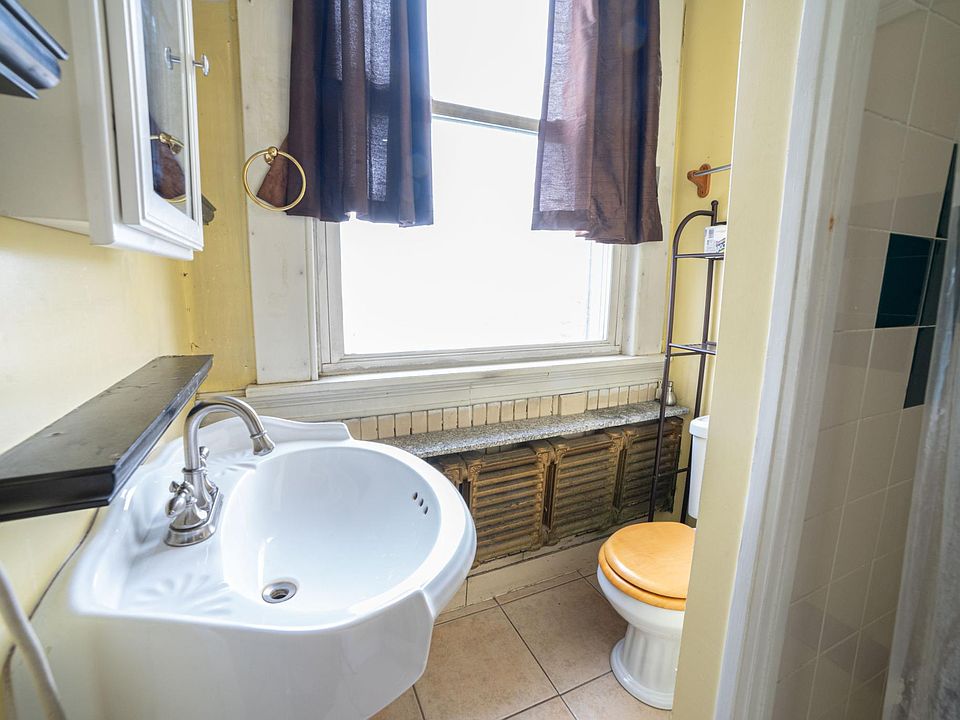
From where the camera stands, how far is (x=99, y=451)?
46cm

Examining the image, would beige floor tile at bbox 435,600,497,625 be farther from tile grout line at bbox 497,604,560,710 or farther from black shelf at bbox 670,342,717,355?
black shelf at bbox 670,342,717,355

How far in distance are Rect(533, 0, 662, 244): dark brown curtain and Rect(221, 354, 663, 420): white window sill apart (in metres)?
0.54

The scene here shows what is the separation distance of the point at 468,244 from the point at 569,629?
1499 millimetres

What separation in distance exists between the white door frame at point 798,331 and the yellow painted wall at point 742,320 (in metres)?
0.03

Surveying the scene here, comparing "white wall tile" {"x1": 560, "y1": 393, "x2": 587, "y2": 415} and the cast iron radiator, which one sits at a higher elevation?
"white wall tile" {"x1": 560, "y1": 393, "x2": 587, "y2": 415}

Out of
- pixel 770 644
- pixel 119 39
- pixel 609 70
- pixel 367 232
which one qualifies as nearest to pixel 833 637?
pixel 770 644

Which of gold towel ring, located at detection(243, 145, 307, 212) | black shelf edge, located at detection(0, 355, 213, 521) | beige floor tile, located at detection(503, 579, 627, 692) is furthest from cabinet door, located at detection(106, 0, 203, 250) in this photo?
beige floor tile, located at detection(503, 579, 627, 692)

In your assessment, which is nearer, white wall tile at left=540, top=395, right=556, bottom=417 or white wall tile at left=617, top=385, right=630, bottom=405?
white wall tile at left=540, top=395, right=556, bottom=417

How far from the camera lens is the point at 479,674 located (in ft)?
4.81

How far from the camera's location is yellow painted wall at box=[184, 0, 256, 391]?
1218mm

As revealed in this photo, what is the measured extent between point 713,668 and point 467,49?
188 cm

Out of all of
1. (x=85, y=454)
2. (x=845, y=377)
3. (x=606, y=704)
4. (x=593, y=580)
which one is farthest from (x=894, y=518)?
(x=85, y=454)

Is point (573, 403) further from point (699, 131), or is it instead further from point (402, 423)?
point (699, 131)

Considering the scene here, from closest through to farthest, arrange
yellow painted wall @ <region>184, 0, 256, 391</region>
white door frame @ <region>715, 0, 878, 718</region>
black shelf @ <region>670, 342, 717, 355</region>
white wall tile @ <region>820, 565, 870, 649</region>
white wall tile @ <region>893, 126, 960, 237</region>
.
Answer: white door frame @ <region>715, 0, 878, 718</region>, white wall tile @ <region>893, 126, 960, 237</region>, white wall tile @ <region>820, 565, 870, 649</region>, yellow painted wall @ <region>184, 0, 256, 391</region>, black shelf @ <region>670, 342, 717, 355</region>
